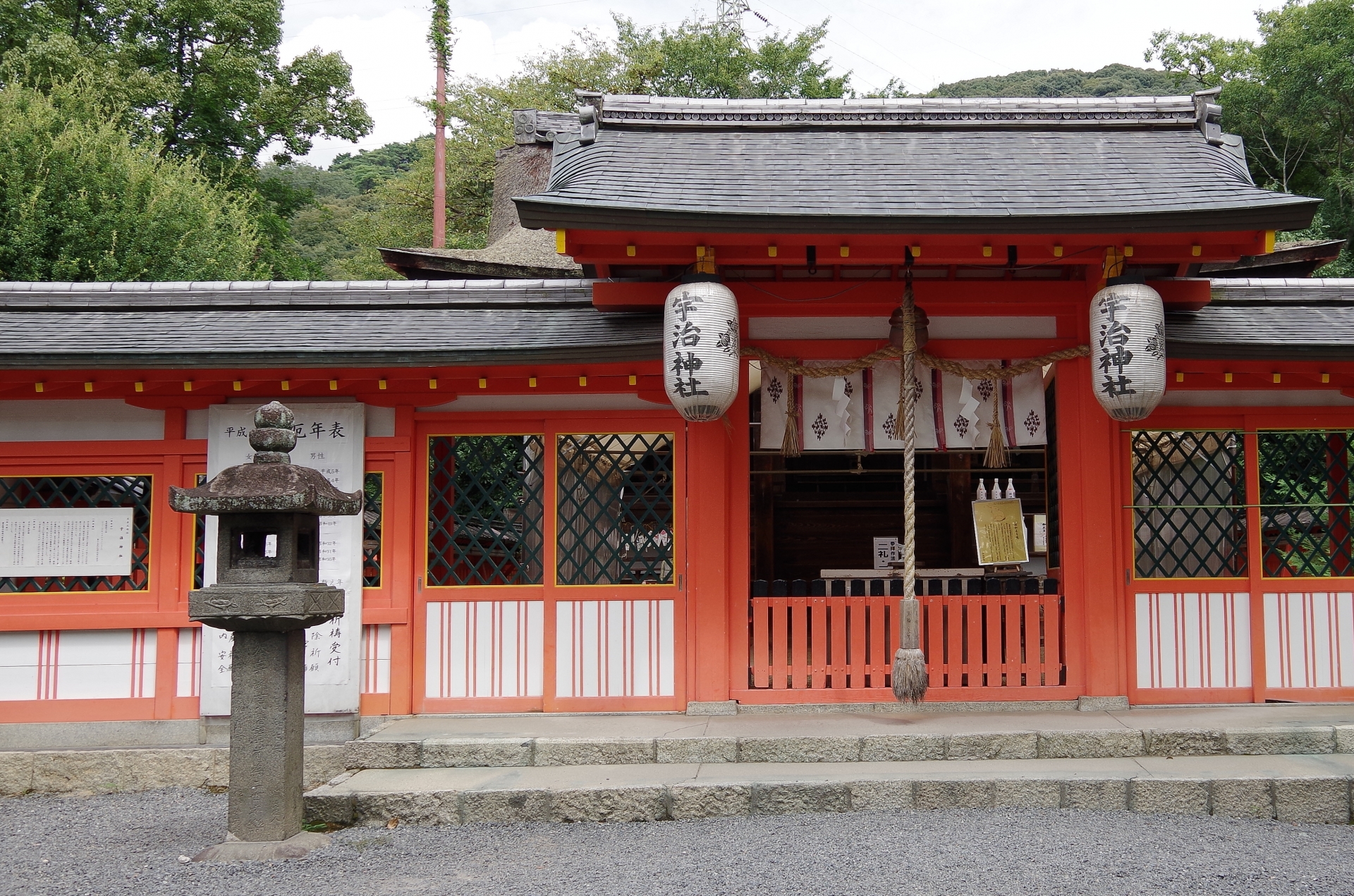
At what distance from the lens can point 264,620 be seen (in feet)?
17.6

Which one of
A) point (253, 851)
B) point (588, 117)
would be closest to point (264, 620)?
point (253, 851)

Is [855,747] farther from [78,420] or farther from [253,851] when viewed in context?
[78,420]

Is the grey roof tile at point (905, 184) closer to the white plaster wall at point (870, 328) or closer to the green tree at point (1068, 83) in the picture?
the white plaster wall at point (870, 328)

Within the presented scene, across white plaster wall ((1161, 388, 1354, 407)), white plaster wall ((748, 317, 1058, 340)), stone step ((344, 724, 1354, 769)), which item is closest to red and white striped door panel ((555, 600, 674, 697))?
stone step ((344, 724, 1354, 769))

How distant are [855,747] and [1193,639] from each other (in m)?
2.98

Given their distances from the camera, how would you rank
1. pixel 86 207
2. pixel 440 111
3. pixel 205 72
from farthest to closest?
pixel 440 111
pixel 205 72
pixel 86 207

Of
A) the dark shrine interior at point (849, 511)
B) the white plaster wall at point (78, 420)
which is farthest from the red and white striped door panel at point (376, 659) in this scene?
the dark shrine interior at point (849, 511)

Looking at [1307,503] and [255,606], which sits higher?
[1307,503]

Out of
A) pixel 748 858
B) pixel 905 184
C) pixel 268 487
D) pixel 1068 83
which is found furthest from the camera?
pixel 1068 83

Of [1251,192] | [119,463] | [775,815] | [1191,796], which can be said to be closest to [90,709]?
[119,463]

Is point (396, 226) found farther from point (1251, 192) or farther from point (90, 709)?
point (1251, 192)

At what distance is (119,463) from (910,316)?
5988mm

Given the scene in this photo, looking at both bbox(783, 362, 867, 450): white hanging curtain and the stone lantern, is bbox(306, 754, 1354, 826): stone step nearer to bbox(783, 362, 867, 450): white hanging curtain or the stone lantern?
the stone lantern

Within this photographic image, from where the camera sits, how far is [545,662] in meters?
7.55
